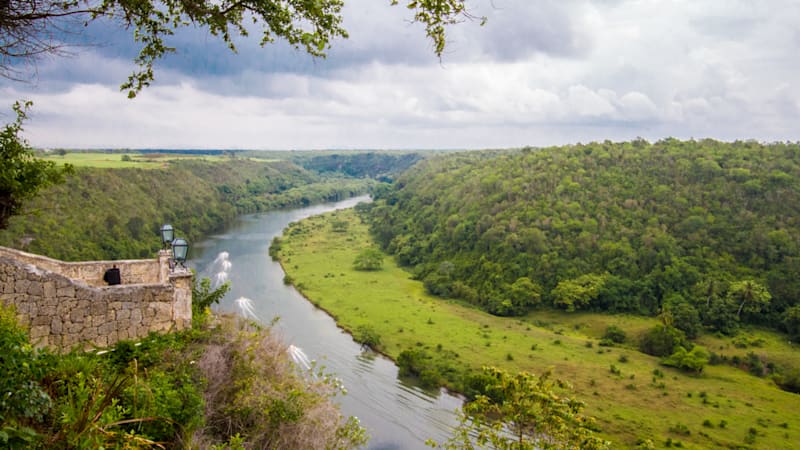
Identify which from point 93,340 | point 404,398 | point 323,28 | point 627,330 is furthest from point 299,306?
point 323,28

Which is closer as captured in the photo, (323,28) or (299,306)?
(323,28)

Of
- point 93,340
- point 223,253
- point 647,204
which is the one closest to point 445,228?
point 647,204

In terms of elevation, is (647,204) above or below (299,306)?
above

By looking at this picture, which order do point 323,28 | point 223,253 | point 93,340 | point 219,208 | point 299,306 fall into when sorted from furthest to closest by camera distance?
point 219,208, point 223,253, point 299,306, point 93,340, point 323,28

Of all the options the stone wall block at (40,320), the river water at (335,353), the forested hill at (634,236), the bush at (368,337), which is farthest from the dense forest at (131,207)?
the forested hill at (634,236)

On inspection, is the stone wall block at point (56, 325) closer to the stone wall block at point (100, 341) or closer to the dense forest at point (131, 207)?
the stone wall block at point (100, 341)

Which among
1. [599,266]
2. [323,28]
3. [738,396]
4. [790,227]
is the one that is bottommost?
[738,396]

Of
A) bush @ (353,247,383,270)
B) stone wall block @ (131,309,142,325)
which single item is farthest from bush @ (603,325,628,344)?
stone wall block @ (131,309,142,325)

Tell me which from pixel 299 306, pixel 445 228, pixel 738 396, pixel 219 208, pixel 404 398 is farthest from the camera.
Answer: pixel 219 208

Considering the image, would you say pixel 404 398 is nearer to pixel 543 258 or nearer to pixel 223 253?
pixel 543 258
